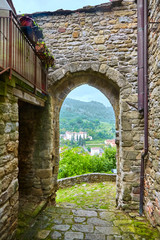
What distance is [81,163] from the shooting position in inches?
384

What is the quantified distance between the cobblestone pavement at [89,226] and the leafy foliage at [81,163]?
5.74 meters

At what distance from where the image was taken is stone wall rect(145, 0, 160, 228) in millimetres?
2777

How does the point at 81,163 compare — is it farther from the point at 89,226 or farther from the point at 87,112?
the point at 87,112

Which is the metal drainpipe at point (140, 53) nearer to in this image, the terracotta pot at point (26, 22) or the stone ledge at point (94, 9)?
the stone ledge at point (94, 9)

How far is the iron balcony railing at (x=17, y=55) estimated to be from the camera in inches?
80.7

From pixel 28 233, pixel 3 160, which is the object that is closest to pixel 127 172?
pixel 28 233

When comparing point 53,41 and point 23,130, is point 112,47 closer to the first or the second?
point 53,41

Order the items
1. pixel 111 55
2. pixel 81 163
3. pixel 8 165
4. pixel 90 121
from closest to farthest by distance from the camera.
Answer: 1. pixel 8 165
2. pixel 111 55
3. pixel 81 163
4. pixel 90 121

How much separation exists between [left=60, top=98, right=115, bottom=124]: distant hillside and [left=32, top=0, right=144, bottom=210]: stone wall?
4016 cm

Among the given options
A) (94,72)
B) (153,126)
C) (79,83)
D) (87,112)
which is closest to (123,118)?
(153,126)

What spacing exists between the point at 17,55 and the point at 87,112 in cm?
5137

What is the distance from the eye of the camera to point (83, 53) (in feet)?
12.8

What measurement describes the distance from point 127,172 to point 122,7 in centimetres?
398

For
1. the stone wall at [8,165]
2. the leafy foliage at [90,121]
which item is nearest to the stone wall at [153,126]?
the stone wall at [8,165]
